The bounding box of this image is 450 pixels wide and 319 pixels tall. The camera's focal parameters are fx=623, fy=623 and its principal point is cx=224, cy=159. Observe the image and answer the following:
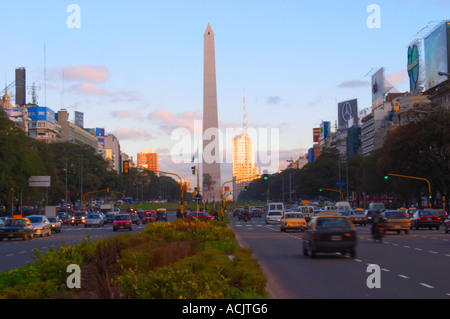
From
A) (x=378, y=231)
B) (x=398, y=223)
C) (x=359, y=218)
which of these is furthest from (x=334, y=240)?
(x=359, y=218)

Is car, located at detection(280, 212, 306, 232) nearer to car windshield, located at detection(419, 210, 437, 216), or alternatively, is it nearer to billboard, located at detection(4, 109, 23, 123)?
car windshield, located at detection(419, 210, 437, 216)

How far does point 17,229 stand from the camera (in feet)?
127

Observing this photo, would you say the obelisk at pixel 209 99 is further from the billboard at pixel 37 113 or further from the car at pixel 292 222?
the billboard at pixel 37 113

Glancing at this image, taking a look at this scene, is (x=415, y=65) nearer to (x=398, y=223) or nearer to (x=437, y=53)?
(x=437, y=53)

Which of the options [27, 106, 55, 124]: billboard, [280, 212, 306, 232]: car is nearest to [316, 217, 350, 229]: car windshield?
[280, 212, 306, 232]: car

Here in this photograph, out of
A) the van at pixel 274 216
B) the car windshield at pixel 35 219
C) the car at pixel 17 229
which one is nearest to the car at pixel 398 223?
the van at pixel 274 216

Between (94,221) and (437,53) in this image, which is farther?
(437,53)

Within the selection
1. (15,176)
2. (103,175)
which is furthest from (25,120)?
(15,176)

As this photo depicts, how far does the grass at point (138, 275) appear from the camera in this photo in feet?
32.3

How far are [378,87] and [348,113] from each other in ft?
129

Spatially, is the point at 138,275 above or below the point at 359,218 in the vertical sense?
above

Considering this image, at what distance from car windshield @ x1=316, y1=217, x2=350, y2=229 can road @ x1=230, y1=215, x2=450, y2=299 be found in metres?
1.12
